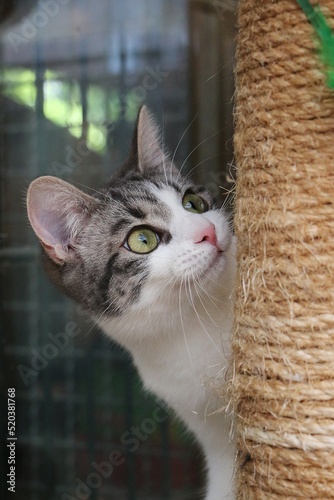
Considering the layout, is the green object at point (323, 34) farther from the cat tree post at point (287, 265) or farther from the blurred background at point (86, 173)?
the blurred background at point (86, 173)

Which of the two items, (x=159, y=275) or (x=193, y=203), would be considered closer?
(x=159, y=275)

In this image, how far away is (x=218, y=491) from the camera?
59.3 inches

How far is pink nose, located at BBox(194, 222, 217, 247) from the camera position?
4.12 feet

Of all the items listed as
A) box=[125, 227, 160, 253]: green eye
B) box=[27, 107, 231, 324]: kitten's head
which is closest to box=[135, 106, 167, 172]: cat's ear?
box=[27, 107, 231, 324]: kitten's head

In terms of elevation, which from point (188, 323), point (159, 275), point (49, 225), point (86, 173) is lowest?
point (188, 323)

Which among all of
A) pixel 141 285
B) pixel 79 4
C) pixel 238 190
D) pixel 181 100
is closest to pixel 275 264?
pixel 238 190

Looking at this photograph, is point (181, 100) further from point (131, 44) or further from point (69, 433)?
point (69, 433)

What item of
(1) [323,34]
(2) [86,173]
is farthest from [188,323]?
(2) [86,173]

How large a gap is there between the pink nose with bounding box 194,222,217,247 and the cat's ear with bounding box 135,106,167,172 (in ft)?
1.37

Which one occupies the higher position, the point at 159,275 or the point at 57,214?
the point at 57,214

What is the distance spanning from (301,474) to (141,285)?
586mm

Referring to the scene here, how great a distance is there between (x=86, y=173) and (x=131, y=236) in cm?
103

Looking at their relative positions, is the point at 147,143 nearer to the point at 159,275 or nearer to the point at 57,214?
the point at 57,214

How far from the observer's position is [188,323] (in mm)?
1356
